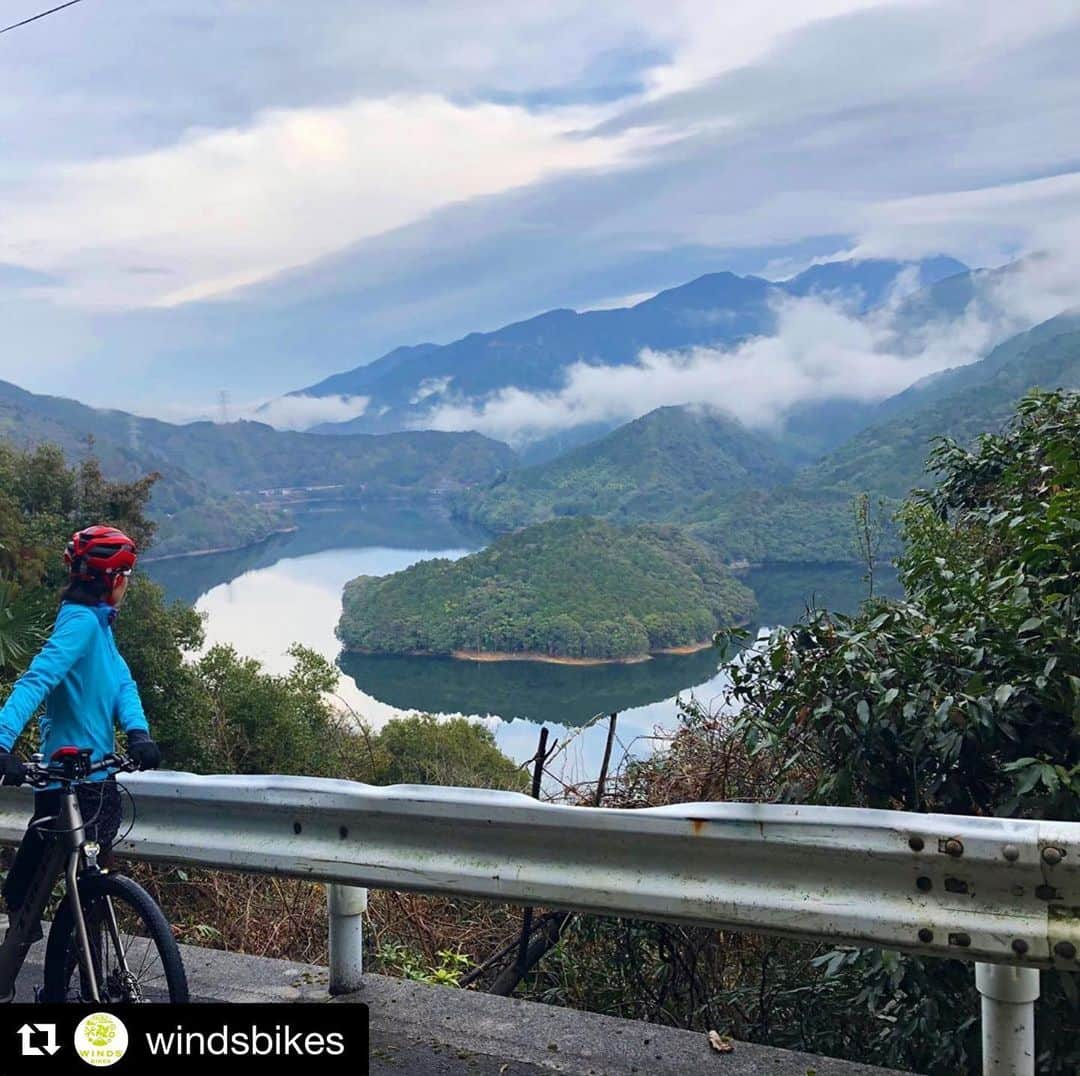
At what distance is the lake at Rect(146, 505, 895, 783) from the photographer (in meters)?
33.5

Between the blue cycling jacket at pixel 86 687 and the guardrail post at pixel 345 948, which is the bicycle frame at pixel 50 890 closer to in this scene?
the blue cycling jacket at pixel 86 687

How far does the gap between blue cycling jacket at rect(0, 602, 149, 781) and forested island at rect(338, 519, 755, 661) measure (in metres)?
47.7

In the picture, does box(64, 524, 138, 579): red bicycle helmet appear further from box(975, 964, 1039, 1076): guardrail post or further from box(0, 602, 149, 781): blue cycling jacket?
box(975, 964, 1039, 1076): guardrail post

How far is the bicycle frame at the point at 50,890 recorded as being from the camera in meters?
2.51

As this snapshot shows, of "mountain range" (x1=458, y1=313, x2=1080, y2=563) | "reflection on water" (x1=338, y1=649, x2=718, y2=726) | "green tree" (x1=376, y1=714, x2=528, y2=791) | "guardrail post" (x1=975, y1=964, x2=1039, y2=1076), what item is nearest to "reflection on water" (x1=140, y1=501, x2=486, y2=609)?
"mountain range" (x1=458, y1=313, x2=1080, y2=563)

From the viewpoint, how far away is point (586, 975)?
3.37 metres

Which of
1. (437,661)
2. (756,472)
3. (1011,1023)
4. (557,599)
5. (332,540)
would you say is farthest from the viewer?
(756,472)

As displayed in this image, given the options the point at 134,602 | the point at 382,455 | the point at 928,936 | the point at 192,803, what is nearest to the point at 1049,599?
the point at 928,936

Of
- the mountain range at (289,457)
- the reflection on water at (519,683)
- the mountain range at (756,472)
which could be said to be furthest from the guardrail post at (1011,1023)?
the mountain range at (289,457)

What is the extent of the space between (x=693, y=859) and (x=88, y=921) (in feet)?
4.57

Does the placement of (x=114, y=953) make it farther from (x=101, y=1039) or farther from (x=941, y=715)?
(x=941, y=715)

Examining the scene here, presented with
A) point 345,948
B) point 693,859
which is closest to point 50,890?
point 345,948

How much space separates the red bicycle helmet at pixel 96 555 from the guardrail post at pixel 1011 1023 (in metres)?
2.09

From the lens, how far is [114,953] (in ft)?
8.26
